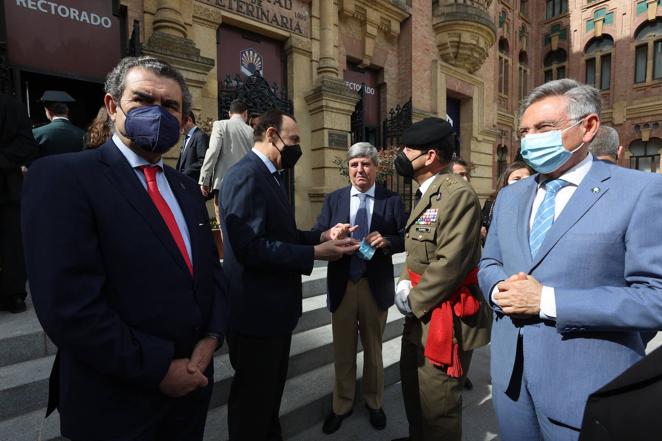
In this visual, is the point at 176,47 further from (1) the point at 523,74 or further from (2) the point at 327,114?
(1) the point at 523,74

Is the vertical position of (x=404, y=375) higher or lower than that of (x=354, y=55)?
lower

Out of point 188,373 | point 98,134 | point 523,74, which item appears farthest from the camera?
point 523,74

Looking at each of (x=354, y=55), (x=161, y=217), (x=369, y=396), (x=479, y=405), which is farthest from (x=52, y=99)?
(x=354, y=55)

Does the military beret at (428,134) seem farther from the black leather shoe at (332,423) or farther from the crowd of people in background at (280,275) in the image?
the black leather shoe at (332,423)

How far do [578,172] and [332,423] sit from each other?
2.52 m

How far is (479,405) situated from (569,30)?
2473cm

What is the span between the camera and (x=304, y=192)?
7.91m

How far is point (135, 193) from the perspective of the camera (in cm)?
130

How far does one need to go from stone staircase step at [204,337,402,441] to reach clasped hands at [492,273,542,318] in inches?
80.1

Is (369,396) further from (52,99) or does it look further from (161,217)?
(52,99)

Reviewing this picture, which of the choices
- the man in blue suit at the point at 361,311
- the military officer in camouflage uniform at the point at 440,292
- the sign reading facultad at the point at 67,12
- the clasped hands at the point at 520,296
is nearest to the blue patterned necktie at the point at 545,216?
the clasped hands at the point at 520,296

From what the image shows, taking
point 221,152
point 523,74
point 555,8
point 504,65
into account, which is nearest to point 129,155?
point 221,152

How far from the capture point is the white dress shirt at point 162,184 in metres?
1.39

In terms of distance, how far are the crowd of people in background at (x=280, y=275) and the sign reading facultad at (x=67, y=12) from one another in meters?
5.04
